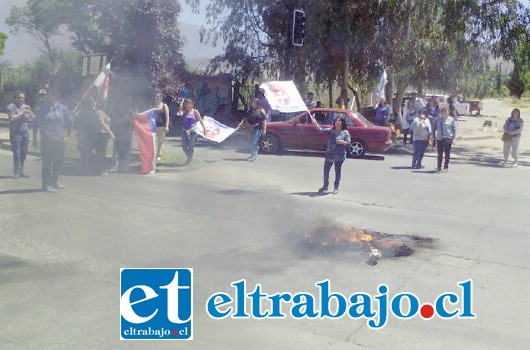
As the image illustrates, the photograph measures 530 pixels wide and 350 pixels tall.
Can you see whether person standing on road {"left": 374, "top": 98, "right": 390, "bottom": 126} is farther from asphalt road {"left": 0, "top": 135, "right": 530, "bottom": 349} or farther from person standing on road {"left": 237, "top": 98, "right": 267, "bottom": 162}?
asphalt road {"left": 0, "top": 135, "right": 530, "bottom": 349}

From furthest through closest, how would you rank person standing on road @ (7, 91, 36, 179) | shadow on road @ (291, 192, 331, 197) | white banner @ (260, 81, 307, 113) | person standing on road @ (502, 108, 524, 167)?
person standing on road @ (502, 108, 524, 167), person standing on road @ (7, 91, 36, 179), shadow on road @ (291, 192, 331, 197), white banner @ (260, 81, 307, 113)

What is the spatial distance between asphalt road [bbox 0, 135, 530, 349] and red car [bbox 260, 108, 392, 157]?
13.1 feet

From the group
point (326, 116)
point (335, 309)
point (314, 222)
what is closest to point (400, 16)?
point (326, 116)

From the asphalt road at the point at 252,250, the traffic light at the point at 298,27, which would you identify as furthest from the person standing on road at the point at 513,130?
the traffic light at the point at 298,27

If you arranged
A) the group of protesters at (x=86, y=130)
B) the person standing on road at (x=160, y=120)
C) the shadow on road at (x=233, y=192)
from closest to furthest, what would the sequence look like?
1. the group of protesters at (x=86, y=130)
2. the shadow on road at (x=233, y=192)
3. the person standing on road at (x=160, y=120)

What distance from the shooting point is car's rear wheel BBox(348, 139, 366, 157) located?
60.6 ft

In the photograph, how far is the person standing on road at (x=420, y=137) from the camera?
16.2 meters

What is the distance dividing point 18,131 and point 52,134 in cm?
207

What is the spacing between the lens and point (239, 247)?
8.33 m

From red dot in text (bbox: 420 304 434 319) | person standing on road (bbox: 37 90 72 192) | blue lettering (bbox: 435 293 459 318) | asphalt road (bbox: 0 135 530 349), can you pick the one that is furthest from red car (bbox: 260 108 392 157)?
red dot in text (bbox: 420 304 434 319)

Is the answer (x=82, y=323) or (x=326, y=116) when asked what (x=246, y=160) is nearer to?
(x=326, y=116)

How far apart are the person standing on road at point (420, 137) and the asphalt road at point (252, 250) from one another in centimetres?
190

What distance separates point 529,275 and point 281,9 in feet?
54.6

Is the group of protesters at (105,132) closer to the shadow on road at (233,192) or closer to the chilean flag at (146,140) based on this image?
the chilean flag at (146,140)
